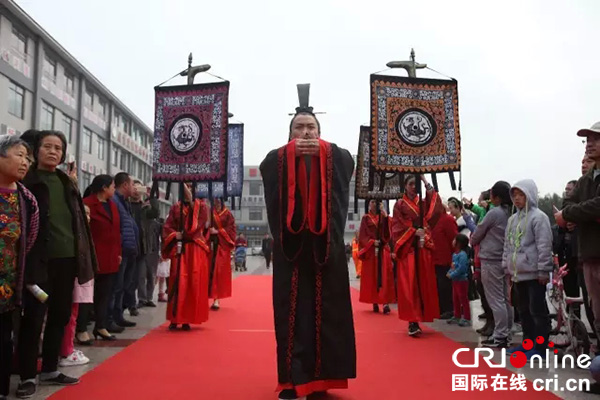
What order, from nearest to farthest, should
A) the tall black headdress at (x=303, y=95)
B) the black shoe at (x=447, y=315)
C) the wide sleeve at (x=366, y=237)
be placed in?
the tall black headdress at (x=303, y=95), the black shoe at (x=447, y=315), the wide sleeve at (x=366, y=237)

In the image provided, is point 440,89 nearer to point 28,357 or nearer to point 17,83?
point 28,357

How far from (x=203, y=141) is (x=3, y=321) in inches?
121

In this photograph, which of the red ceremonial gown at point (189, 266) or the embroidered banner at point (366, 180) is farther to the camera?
the embroidered banner at point (366, 180)

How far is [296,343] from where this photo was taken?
277 cm

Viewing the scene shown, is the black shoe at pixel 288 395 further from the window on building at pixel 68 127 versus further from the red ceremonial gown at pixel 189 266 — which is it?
the window on building at pixel 68 127

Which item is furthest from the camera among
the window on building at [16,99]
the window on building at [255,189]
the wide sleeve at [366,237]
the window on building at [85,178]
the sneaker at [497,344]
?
the window on building at [255,189]

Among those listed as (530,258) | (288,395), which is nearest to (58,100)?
(530,258)

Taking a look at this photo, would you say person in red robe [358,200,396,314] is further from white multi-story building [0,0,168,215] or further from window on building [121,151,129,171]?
window on building [121,151,129,171]

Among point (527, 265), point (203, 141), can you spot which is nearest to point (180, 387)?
point (527, 265)

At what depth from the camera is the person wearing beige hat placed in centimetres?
304

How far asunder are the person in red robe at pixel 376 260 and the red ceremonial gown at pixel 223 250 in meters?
1.71

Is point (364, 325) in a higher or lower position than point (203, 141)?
lower

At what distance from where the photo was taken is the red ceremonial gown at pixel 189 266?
201 inches

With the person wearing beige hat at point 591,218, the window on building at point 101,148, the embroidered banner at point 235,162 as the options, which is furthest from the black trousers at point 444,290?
the window on building at point 101,148
